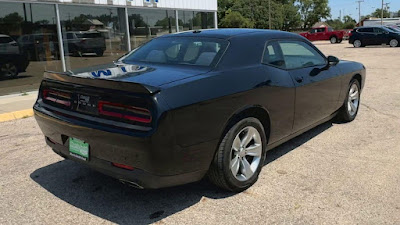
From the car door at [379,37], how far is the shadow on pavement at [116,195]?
2831 centimetres

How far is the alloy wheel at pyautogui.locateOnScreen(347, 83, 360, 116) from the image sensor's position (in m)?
5.87

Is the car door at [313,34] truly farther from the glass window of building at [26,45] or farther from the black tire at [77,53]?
the glass window of building at [26,45]

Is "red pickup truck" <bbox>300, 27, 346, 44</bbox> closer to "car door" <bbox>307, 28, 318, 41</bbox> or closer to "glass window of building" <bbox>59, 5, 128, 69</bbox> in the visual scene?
"car door" <bbox>307, 28, 318, 41</bbox>

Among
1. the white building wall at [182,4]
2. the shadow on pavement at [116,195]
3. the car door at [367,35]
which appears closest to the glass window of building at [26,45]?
the white building wall at [182,4]

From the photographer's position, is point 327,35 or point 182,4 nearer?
point 182,4

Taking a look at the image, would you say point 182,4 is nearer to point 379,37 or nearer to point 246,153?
point 246,153

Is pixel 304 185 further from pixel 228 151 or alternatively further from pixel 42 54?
pixel 42 54

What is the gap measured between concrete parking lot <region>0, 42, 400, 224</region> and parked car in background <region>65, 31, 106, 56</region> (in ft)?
21.6

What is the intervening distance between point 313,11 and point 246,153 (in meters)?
97.0

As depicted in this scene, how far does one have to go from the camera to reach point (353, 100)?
6066mm

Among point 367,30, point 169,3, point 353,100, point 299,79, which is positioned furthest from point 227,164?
point 367,30

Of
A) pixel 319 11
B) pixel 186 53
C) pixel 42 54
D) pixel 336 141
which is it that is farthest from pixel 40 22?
pixel 319 11

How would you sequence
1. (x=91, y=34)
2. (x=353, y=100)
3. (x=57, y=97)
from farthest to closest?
(x=91, y=34)
(x=353, y=100)
(x=57, y=97)

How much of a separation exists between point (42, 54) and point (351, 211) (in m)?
9.45
